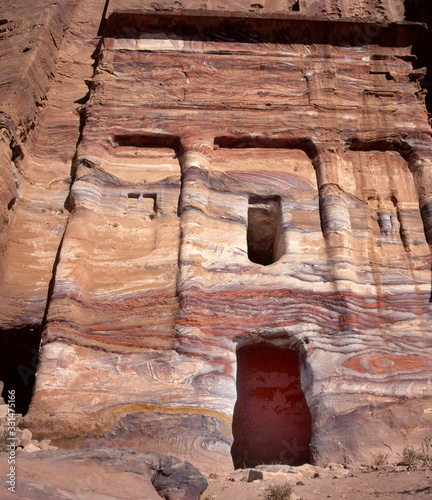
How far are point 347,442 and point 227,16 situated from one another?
8637 mm

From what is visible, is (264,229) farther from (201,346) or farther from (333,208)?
(201,346)

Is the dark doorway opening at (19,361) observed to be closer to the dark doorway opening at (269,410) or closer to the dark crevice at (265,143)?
the dark doorway opening at (269,410)

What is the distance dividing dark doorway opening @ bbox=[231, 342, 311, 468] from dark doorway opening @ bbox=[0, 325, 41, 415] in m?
3.15

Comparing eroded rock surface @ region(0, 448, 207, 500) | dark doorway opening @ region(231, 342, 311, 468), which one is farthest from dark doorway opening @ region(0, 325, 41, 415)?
eroded rock surface @ region(0, 448, 207, 500)

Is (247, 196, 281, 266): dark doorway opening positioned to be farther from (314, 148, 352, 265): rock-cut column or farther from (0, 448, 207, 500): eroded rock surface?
(0, 448, 207, 500): eroded rock surface

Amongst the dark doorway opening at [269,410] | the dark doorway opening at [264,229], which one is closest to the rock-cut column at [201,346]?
the dark doorway opening at [264,229]

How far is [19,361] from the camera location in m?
8.97

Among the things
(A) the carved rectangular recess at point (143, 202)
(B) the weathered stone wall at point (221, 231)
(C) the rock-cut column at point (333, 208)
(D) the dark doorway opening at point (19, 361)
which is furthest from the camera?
(A) the carved rectangular recess at point (143, 202)

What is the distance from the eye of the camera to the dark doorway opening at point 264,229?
31.7ft

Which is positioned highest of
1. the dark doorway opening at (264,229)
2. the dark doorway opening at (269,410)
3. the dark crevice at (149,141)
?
the dark crevice at (149,141)

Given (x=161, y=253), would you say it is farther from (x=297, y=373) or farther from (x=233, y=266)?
(x=297, y=373)

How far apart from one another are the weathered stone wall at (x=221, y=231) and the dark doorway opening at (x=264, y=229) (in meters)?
0.04

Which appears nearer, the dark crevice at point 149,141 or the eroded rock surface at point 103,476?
the eroded rock surface at point 103,476

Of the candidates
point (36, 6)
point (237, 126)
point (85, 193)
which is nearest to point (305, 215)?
point (237, 126)
